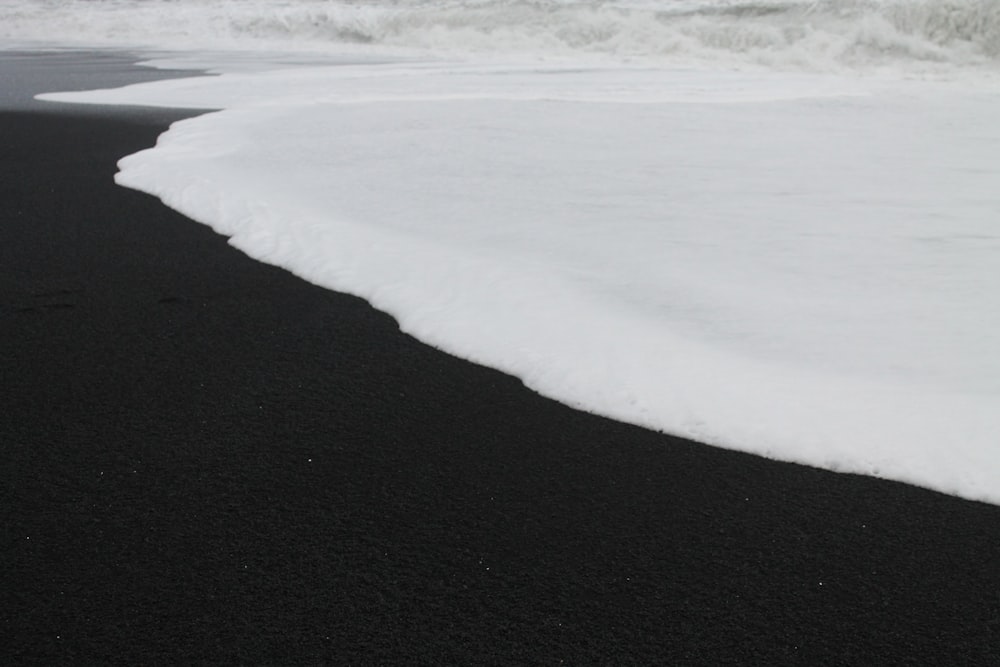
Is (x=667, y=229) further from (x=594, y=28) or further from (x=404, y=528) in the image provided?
(x=594, y=28)

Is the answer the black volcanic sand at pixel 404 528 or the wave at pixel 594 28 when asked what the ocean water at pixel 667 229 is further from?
the wave at pixel 594 28

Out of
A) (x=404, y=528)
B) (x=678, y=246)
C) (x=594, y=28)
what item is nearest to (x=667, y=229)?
(x=678, y=246)

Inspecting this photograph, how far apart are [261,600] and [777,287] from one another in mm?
1824

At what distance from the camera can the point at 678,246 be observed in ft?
10.4

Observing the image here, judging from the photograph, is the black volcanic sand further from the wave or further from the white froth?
the wave

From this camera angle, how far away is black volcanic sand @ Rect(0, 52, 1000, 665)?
1344mm

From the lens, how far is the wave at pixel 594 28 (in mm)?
11258

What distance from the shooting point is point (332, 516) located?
1.64 metres

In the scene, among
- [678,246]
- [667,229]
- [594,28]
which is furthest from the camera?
[594,28]

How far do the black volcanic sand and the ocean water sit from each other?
0.18 m

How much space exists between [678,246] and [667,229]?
0.22 meters

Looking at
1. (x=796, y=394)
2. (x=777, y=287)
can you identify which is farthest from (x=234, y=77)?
(x=796, y=394)

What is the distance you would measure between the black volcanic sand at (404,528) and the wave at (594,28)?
1009 cm

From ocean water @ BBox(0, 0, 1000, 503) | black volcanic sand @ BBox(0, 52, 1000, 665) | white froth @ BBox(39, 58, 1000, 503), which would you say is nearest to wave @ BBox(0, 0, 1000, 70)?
ocean water @ BBox(0, 0, 1000, 503)
